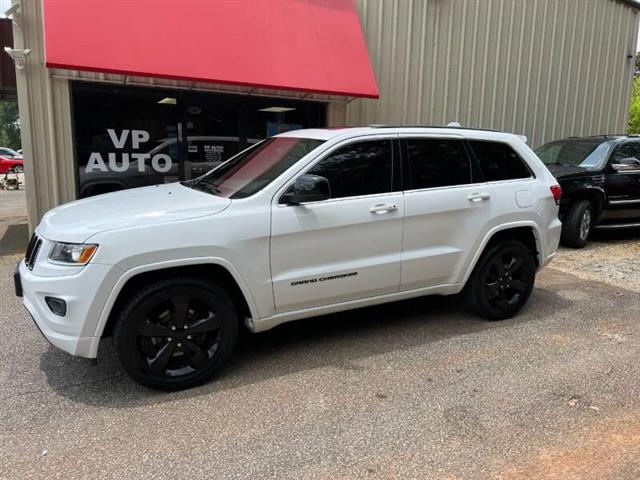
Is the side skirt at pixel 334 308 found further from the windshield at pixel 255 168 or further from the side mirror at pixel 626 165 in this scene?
the side mirror at pixel 626 165

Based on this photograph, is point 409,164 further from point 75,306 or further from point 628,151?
point 628,151

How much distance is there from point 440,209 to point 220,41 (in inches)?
190

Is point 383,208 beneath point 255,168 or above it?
beneath

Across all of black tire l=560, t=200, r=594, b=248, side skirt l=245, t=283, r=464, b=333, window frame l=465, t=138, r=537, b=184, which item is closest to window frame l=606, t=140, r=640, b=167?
black tire l=560, t=200, r=594, b=248

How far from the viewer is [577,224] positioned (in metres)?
8.26

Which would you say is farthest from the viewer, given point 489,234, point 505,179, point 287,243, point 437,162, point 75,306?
point 505,179

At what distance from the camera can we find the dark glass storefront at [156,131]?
26.2 ft

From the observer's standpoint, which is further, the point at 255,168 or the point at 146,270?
the point at 255,168

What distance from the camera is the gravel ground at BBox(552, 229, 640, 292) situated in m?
6.71

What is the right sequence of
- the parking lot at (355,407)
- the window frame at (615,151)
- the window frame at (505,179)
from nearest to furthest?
the parking lot at (355,407) < the window frame at (505,179) < the window frame at (615,151)

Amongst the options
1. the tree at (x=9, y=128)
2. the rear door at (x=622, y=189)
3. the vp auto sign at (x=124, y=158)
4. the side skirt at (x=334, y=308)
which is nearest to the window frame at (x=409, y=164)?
the side skirt at (x=334, y=308)

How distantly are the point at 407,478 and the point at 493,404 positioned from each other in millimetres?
1018

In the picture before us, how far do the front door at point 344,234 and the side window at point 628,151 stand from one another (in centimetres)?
598

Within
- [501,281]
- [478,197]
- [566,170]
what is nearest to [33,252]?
[478,197]
